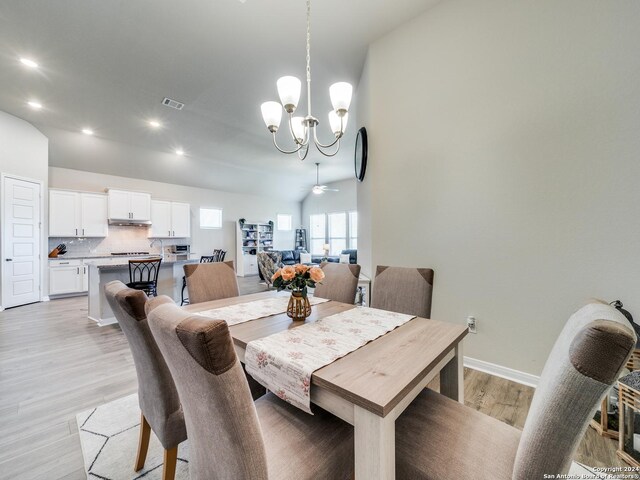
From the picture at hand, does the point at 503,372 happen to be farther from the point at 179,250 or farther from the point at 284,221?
the point at 284,221

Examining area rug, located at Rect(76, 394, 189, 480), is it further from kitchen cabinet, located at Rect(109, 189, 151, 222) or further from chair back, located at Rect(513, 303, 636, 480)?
kitchen cabinet, located at Rect(109, 189, 151, 222)

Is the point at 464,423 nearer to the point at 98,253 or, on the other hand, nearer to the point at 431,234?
the point at 431,234

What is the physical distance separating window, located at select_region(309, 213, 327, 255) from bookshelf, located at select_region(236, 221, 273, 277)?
168cm

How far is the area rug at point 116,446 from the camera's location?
52.6 inches

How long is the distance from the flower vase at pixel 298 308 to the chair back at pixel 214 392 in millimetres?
695

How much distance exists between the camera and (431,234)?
7.97 feet

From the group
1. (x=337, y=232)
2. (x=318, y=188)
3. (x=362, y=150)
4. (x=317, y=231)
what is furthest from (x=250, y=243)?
(x=362, y=150)

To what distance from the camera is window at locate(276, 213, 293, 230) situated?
32.5ft

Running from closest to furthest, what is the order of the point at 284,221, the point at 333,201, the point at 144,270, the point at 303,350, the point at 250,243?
the point at 303,350 < the point at 144,270 < the point at 250,243 < the point at 333,201 < the point at 284,221

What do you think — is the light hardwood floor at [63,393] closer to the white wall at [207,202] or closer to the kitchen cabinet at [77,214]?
the kitchen cabinet at [77,214]

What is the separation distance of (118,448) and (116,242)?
638 centimetres

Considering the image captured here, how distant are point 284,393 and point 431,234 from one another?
78.9 inches

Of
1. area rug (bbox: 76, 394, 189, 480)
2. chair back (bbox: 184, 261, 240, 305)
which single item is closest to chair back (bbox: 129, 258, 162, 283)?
chair back (bbox: 184, 261, 240, 305)

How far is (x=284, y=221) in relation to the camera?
1009 centimetres
